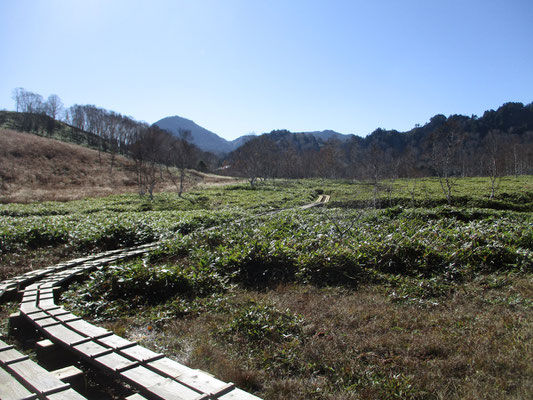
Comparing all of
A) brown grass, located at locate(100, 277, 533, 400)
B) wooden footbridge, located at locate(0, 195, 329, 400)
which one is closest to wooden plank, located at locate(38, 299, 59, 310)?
wooden footbridge, located at locate(0, 195, 329, 400)

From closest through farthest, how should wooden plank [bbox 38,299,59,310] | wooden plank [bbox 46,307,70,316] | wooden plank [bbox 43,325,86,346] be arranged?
1. wooden plank [bbox 43,325,86,346]
2. wooden plank [bbox 46,307,70,316]
3. wooden plank [bbox 38,299,59,310]

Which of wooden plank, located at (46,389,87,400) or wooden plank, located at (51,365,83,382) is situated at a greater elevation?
wooden plank, located at (46,389,87,400)

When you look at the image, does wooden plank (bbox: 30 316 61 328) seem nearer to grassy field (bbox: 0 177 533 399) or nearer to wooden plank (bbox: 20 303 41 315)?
wooden plank (bbox: 20 303 41 315)

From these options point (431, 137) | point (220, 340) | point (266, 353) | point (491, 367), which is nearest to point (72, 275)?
point (220, 340)

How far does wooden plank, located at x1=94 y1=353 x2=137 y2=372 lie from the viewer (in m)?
3.50

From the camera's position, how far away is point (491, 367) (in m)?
3.57

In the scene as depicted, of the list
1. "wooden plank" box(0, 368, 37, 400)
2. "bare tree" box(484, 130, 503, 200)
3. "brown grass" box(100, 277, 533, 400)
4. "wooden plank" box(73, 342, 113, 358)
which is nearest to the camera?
"wooden plank" box(0, 368, 37, 400)

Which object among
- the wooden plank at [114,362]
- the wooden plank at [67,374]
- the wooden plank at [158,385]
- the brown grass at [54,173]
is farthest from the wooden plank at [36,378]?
the brown grass at [54,173]

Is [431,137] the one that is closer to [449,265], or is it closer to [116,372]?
[449,265]

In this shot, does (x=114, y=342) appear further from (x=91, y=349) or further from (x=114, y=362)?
(x=114, y=362)

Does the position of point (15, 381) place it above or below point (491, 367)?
above

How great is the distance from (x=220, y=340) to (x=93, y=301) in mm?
3399

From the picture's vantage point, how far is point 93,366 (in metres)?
4.15

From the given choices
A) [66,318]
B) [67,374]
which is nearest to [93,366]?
[67,374]
